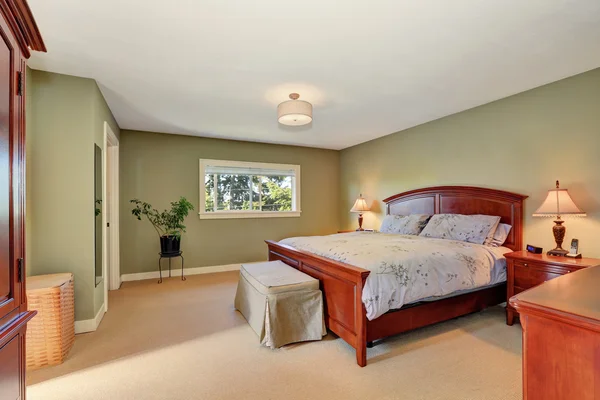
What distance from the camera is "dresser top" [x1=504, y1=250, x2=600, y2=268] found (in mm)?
2545

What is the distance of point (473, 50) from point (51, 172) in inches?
147

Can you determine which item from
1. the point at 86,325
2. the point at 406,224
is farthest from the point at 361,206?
the point at 86,325

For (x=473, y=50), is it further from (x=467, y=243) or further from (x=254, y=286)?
(x=254, y=286)

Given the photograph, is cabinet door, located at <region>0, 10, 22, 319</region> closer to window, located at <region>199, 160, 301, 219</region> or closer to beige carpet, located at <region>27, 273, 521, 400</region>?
beige carpet, located at <region>27, 273, 521, 400</region>

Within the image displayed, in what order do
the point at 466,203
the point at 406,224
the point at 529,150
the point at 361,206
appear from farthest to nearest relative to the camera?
the point at 361,206
the point at 406,224
the point at 466,203
the point at 529,150

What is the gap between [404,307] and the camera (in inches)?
99.0

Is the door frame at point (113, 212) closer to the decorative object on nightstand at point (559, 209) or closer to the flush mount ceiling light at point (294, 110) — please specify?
the flush mount ceiling light at point (294, 110)

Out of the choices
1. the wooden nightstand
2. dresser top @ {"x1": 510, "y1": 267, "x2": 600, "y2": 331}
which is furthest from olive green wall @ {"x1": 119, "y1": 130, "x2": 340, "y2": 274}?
dresser top @ {"x1": 510, "y1": 267, "x2": 600, "y2": 331}

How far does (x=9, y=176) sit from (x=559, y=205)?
3.84 m

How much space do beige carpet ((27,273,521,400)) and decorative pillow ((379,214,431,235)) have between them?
4.37 feet

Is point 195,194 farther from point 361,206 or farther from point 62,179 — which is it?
point 361,206

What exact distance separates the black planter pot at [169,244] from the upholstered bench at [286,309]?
2.29m

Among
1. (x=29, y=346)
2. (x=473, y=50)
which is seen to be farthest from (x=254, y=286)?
(x=473, y=50)

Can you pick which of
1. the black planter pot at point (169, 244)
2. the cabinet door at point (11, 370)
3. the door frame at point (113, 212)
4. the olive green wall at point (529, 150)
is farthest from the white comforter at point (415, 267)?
the door frame at point (113, 212)
